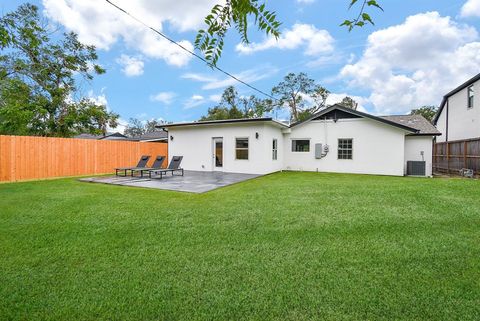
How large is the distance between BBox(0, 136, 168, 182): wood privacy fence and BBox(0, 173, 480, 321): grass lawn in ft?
18.5

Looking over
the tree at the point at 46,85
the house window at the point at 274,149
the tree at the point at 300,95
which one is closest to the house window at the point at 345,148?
the house window at the point at 274,149

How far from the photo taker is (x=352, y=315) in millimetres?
2025

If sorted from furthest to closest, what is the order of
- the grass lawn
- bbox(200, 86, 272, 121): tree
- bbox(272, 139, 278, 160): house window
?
bbox(200, 86, 272, 121): tree < bbox(272, 139, 278, 160): house window < the grass lawn

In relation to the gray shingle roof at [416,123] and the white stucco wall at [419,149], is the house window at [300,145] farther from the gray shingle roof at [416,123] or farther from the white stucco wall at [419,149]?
the gray shingle roof at [416,123]

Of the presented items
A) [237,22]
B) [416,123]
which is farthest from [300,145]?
[237,22]

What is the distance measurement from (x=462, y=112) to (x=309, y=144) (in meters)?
10.1

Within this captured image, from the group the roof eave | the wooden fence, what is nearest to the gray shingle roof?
the wooden fence

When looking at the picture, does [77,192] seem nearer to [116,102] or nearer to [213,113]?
[116,102]

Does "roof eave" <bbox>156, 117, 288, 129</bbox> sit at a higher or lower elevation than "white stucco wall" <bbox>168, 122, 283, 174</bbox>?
higher

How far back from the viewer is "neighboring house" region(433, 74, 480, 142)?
1388 centimetres

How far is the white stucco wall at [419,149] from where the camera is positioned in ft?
43.4

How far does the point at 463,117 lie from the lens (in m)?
15.4

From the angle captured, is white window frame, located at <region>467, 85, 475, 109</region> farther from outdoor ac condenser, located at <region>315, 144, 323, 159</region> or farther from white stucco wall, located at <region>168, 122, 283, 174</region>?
white stucco wall, located at <region>168, 122, 283, 174</region>

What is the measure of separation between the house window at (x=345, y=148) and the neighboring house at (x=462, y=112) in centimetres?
702
